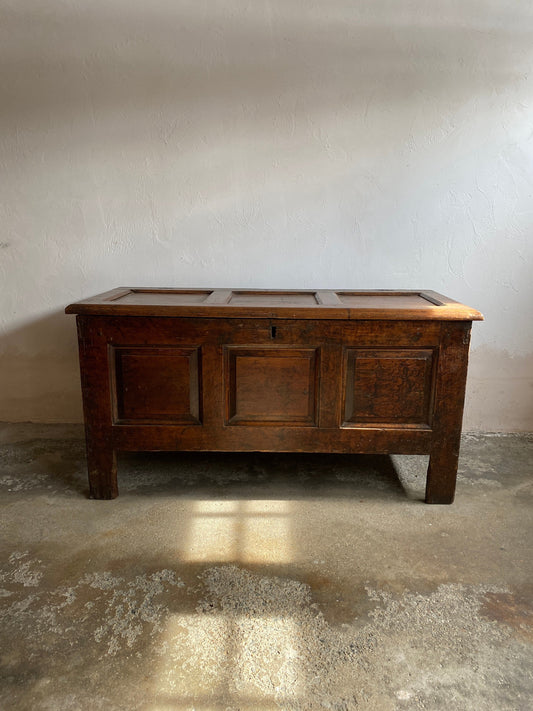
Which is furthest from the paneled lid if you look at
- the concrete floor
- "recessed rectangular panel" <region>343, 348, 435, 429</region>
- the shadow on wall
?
the concrete floor

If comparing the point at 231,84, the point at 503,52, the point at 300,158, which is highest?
the point at 503,52

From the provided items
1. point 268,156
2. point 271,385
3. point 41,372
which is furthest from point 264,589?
point 268,156

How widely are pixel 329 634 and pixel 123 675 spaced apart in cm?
56

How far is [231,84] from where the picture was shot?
261cm

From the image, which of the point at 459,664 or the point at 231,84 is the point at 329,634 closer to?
the point at 459,664

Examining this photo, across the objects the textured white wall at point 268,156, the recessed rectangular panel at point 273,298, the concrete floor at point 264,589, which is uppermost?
the textured white wall at point 268,156

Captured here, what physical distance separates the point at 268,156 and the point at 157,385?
1344 mm

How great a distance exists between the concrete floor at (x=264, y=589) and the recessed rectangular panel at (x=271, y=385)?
14.8 inches

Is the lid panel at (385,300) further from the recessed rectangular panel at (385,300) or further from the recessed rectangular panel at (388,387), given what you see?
the recessed rectangular panel at (388,387)

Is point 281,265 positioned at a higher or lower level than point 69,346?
higher

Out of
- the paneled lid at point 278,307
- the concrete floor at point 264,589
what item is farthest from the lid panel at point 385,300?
the concrete floor at point 264,589

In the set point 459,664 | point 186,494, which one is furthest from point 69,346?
point 459,664

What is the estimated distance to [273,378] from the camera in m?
2.14

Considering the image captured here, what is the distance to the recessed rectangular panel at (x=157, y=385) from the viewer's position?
212cm
